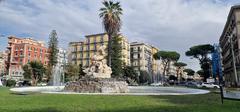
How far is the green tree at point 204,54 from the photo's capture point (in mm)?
73625

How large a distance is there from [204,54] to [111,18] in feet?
159

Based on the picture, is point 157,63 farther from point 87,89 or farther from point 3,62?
point 87,89

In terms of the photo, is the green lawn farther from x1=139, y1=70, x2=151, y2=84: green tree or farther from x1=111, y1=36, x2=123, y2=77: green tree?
x1=139, y1=70, x2=151, y2=84: green tree

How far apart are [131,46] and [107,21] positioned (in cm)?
8084

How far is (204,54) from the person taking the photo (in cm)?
7694

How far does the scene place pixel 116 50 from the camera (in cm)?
7550

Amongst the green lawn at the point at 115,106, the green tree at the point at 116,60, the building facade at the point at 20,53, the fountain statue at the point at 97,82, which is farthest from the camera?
the building facade at the point at 20,53

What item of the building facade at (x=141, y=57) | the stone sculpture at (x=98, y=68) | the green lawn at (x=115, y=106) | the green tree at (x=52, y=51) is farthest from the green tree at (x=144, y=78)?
the green lawn at (x=115, y=106)

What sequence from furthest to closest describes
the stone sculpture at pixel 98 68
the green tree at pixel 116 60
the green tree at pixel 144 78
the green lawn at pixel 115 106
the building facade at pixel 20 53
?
the building facade at pixel 20 53 < the green tree at pixel 144 78 < the green tree at pixel 116 60 < the stone sculpture at pixel 98 68 < the green lawn at pixel 115 106

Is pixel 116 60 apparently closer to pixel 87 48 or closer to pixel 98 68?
pixel 87 48

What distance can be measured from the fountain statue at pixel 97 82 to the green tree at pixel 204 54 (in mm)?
53094

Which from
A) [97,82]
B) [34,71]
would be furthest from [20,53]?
[97,82]

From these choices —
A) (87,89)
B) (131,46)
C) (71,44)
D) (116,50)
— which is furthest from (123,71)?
(87,89)

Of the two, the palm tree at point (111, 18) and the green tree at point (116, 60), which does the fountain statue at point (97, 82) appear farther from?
the green tree at point (116, 60)
